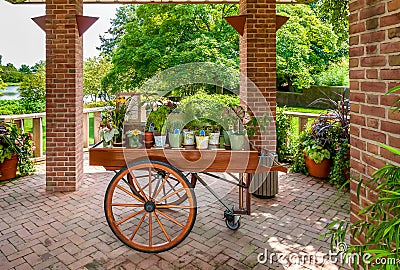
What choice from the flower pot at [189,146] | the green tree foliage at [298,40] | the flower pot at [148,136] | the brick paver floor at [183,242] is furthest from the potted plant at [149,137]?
the green tree foliage at [298,40]

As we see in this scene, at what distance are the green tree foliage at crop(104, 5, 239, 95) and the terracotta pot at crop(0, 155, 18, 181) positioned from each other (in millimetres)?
4205

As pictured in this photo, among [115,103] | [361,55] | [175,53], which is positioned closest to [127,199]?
[115,103]

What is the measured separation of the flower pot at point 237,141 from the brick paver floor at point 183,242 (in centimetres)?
87

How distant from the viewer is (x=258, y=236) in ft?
10.4

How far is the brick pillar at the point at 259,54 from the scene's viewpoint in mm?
4625

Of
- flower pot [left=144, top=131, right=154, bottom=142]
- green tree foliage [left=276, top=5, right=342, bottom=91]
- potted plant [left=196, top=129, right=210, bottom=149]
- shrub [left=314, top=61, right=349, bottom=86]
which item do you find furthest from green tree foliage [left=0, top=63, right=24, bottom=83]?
shrub [left=314, top=61, right=349, bottom=86]

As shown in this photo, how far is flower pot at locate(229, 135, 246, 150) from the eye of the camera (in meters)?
2.92

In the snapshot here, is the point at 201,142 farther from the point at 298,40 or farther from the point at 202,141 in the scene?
the point at 298,40

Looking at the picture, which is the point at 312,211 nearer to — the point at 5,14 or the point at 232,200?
the point at 232,200

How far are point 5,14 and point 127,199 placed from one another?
10.1m

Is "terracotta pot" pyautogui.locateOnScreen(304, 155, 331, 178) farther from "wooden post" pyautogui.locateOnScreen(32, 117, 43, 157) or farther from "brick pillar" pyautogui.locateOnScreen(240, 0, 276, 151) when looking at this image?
"wooden post" pyautogui.locateOnScreen(32, 117, 43, 157)

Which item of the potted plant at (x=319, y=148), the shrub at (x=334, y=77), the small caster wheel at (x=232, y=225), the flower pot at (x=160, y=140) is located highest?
the shrub at (x=334, y=77)

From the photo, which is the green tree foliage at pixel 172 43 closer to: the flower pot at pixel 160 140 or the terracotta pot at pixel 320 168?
the terracotta pot at pixel 320 168

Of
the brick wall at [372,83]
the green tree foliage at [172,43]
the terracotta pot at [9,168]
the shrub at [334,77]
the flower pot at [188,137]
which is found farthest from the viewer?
the shrub at [334,77]
